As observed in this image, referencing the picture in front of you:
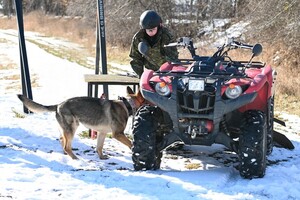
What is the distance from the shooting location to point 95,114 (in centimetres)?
614

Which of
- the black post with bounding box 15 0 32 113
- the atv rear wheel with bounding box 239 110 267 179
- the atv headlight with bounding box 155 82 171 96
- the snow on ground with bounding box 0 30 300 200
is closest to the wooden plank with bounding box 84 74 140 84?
the snow on ground with bounding box 0 30 300 200

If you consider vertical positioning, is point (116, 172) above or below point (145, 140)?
below

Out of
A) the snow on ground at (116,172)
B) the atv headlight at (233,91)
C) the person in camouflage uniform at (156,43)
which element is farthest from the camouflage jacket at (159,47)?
the atv headlight at (233,91)

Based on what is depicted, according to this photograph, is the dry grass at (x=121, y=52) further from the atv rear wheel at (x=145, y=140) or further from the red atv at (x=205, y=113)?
the atv rear wheel at (x=145, y=140)

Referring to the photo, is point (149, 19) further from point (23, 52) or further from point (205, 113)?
point (23, 52)

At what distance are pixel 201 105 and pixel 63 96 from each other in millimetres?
7998

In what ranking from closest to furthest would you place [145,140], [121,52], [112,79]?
[145,140] → [112,79] → [121,52]

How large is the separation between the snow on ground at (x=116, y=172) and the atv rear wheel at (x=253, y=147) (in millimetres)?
104

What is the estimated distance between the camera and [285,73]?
41.5 feet

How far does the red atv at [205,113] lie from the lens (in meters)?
4.55

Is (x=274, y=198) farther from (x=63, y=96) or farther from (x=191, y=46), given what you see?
(x=63, y=96)

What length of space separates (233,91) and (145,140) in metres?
1.06

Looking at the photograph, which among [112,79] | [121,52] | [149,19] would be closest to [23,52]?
[112,79]

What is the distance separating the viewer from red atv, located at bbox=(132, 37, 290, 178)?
4547 millimetres
